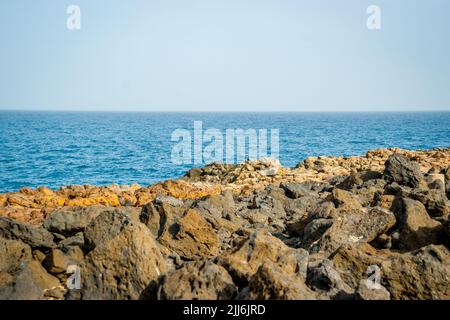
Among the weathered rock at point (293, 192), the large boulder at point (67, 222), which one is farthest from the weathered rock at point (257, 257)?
the weathered rock at point (293, 192)

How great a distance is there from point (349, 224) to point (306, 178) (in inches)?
416

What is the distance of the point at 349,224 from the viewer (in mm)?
7457

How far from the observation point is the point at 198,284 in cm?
498

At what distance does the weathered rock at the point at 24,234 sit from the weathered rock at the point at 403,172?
745cm

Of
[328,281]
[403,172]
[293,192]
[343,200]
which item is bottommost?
[293,192]

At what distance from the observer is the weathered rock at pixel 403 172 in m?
10.6

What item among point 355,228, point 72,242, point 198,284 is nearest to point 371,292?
point 198,284

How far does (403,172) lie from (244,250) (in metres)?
6.24

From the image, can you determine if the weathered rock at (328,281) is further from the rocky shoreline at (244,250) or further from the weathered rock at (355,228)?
the weathered rock at (355,228)

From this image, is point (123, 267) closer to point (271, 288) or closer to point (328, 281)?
point (271, 288)
